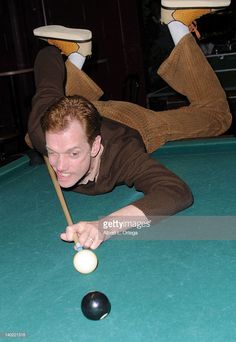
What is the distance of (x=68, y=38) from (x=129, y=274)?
1.89 metres

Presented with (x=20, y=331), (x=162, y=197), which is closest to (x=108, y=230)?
(x=162, y=197)

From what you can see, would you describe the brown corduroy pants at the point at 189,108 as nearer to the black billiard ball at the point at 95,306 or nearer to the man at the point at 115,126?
the man at the point at 115,126

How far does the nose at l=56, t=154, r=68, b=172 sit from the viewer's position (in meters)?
1.60

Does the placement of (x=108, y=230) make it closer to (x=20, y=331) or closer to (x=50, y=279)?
(x=50, y=279)

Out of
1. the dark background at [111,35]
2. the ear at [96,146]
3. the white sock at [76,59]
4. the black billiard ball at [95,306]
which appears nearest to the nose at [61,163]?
the ear at [96,146]

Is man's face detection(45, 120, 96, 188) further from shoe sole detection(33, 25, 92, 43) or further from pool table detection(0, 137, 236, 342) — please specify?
shoe sole detection(33, 25, 92, 43)

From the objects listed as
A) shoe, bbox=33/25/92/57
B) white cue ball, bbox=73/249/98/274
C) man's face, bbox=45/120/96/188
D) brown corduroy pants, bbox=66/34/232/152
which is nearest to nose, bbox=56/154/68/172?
man's face, bbox=45/120/96/188

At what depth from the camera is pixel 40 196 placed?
2053mm

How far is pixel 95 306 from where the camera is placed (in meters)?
1.00

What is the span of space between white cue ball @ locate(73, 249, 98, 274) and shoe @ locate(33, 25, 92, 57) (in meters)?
1.79

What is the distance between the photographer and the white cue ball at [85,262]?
1231 mm

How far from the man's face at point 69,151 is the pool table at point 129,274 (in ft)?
0.63

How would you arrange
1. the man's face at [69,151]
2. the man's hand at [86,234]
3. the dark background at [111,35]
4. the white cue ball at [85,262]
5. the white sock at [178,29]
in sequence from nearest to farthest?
the white cue ball at [85,262] → the man's hand at [86,234] → the man's face at [69,151] → the white sock at [178,29] → the dark background at [111,35]

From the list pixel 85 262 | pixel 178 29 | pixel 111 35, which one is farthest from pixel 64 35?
pixel 111 35
